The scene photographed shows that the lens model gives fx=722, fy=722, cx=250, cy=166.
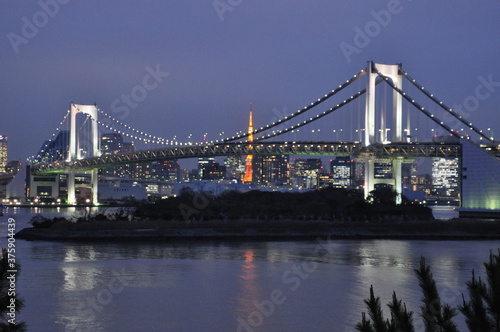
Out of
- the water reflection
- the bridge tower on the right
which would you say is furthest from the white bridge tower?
the water reflection

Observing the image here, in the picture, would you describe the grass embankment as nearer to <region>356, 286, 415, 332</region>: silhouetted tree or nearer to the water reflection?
the water reflection

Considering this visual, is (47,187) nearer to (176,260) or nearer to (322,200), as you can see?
(322,200)

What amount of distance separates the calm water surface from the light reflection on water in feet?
0.07

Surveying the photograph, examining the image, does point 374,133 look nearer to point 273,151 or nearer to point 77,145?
point 273,151

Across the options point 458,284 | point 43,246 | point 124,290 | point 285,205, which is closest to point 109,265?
point 124,290

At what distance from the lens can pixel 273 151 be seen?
40500 mm

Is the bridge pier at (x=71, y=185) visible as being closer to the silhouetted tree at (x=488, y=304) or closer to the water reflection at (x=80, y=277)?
the water reflection at (x=80, y=277)

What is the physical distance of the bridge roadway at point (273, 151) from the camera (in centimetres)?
3309

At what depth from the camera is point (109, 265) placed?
17516mm

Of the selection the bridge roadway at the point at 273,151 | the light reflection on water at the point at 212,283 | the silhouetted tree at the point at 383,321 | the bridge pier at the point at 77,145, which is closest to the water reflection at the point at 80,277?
the light reflection on water at the point at 212,283

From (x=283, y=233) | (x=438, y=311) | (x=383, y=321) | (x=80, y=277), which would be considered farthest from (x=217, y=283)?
(x=283, y=233)

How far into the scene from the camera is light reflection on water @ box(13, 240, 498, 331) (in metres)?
11.2

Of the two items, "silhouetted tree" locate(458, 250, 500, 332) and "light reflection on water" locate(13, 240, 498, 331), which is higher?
"silhouetted tree" locate(458, 250, 500, 332)

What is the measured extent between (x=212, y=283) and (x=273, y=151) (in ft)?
85.3
